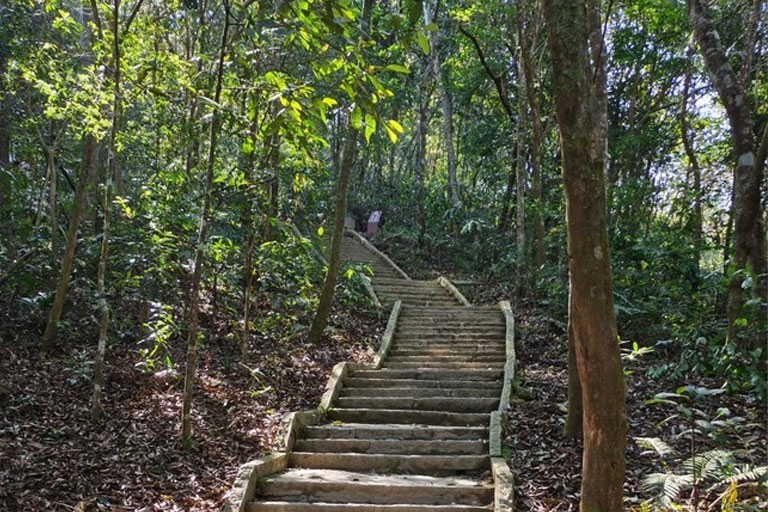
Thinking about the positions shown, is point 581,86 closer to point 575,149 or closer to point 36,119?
point 575,149

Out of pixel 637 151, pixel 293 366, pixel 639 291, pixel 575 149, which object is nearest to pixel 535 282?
pixel 639 291

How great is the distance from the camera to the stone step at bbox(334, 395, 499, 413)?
7.35 metres

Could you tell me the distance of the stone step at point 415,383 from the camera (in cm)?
802

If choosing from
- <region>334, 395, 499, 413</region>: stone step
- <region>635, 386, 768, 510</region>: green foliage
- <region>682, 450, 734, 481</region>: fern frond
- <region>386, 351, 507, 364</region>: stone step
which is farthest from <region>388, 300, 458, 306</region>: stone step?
<region>682, 450, 734, 481</region>: fern frond

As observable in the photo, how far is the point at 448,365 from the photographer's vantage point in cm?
917

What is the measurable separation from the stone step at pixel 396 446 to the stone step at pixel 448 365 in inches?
114

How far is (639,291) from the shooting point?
9625 millimetres

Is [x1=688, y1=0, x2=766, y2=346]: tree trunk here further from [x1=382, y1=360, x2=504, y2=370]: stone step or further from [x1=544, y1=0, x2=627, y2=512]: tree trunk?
[x1=382, y1=360, x2=504, y2=370]: stone step

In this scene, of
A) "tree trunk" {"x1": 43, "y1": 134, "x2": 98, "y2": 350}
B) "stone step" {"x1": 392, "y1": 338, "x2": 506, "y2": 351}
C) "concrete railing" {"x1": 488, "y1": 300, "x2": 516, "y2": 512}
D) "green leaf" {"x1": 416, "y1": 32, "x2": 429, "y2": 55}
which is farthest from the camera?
"stone step" {"x1": 392, "y1": 338, "x2": 506, "y2": 351}

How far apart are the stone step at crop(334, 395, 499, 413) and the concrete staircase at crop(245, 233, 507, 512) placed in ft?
0.04

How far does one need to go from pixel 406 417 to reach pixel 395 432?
63 cm

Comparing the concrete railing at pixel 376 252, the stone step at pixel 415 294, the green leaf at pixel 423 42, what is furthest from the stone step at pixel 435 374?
the concrete railing at pixel 376 252

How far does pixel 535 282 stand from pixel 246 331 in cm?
717

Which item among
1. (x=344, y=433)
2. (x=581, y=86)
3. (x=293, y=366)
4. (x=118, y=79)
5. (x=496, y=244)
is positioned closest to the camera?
(x=581, y=86)
